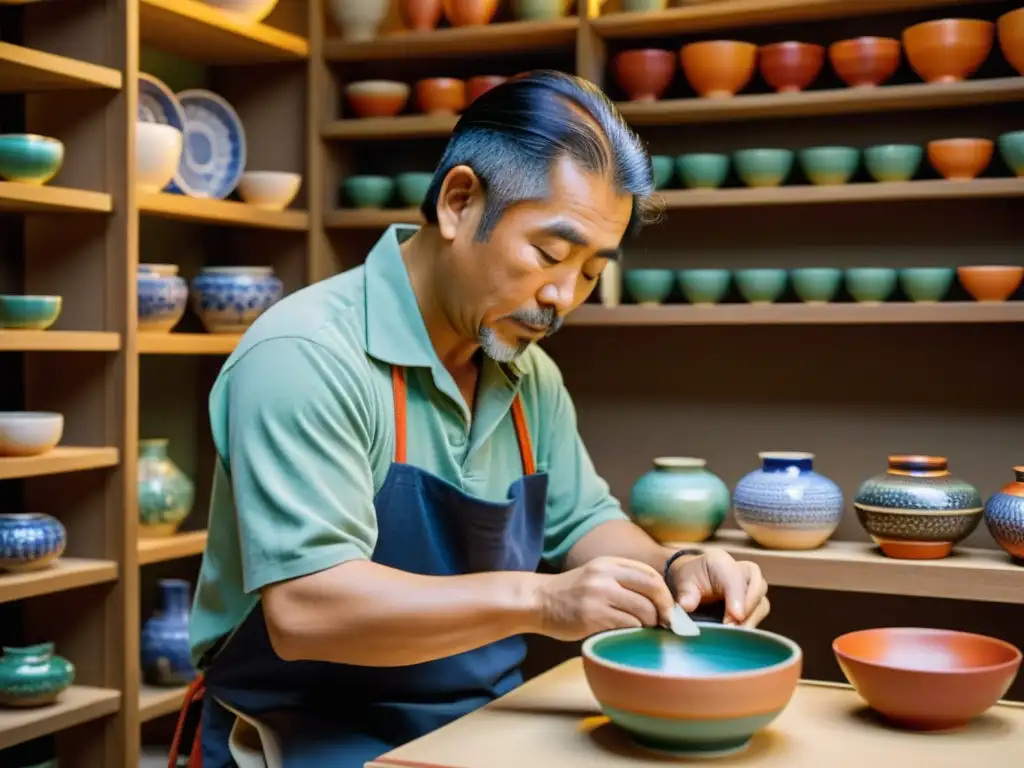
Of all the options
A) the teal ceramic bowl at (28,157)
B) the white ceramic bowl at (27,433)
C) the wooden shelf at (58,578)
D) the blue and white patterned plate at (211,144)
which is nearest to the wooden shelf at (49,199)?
the teal ceramic bowl at (28,157)

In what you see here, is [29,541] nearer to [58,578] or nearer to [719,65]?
[58,578]

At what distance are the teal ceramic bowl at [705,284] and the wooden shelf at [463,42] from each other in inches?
28.9

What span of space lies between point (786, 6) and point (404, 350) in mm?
1833

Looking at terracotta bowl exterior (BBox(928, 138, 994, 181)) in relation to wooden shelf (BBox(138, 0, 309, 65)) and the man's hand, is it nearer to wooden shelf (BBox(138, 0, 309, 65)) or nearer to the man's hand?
the man's hand

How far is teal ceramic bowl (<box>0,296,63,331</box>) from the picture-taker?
266 cm

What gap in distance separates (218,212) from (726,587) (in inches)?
77.2

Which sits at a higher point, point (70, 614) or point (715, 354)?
point (715, 354)

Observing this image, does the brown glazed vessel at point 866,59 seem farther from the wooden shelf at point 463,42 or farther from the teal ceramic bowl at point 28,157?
the teal ceramic bowl at point 28,157

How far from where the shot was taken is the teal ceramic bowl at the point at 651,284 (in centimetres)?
334

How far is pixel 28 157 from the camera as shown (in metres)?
2.65

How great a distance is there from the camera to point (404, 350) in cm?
183

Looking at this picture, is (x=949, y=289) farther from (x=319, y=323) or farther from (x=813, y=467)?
(x=319, y=323)

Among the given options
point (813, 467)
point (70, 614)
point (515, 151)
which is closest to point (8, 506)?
point (70, 614)

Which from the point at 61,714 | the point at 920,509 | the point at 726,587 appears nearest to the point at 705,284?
the point at 920,509
